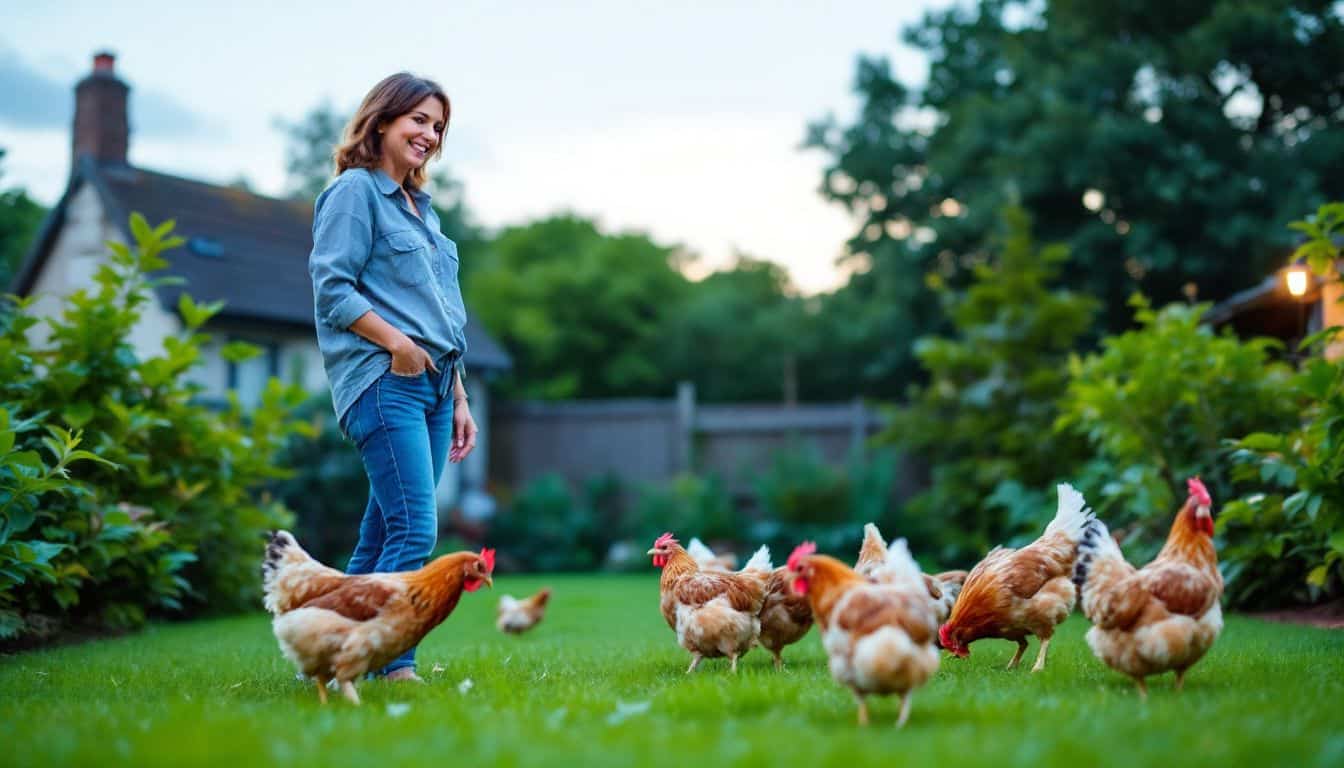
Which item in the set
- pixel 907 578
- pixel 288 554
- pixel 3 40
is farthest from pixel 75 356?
pixel 3 40

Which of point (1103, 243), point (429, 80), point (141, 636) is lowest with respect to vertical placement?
point (141, 636)

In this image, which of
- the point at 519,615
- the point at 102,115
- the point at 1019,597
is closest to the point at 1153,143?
the point at 519,615

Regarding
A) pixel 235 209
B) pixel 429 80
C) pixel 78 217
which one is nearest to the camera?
pixel 429 80

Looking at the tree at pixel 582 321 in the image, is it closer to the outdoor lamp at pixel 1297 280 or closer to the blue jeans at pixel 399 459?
the outdoor lamp at pixel 1297 280

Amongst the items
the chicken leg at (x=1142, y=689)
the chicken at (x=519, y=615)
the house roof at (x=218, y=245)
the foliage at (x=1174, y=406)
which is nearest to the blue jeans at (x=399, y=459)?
the chicken leg at (x=1142, y=689)

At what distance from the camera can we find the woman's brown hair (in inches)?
186

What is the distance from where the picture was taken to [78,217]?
664 inches

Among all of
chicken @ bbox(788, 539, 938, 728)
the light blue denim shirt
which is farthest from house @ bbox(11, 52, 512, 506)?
chicken @ bbox(788, 539, 938, 728)

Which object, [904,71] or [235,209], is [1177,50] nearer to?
[904,71]

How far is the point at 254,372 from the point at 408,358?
13.7 metres

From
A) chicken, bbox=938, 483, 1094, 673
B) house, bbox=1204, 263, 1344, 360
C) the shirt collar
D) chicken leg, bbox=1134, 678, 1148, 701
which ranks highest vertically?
house, bbox=1204, 263, 1344, 360

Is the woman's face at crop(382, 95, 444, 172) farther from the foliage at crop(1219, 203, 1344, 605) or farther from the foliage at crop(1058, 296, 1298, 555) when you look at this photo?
the foliage at crop(1058, 296, 1298, 555)

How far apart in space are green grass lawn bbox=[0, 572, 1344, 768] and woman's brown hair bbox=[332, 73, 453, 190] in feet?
7.75

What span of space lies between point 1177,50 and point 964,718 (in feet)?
53.7
